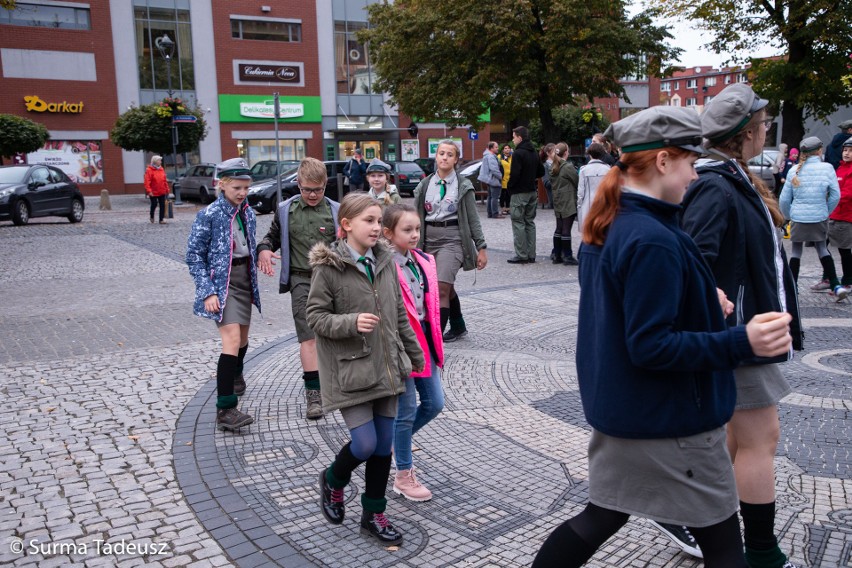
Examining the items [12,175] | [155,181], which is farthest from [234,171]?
[12,175]

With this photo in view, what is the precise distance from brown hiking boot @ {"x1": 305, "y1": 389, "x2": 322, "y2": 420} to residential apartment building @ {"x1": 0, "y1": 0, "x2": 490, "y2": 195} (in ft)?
104

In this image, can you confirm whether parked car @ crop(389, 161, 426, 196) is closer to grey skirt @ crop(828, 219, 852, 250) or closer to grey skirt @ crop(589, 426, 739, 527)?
grey skirt @ crop(828, 219, 852, 250)

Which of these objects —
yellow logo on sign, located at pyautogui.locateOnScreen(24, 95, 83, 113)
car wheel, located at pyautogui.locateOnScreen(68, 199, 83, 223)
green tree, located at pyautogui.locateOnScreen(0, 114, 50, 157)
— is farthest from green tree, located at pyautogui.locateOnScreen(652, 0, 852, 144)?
yellow logo on sign, located at pyautogui.locateOnScreen(24, 95, 83, 113)

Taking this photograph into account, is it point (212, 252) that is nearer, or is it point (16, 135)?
point (212, 252)

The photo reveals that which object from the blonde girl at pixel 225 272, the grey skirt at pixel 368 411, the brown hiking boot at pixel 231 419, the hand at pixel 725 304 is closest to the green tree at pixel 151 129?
the blonde girl at pixel 225 272

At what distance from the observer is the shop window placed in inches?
1454

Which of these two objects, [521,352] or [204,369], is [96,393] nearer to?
[204,369]

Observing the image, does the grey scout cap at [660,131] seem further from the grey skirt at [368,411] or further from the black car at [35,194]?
the black car at [35,194]

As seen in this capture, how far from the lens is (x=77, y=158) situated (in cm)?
3781

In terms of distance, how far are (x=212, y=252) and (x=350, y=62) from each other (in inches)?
1620

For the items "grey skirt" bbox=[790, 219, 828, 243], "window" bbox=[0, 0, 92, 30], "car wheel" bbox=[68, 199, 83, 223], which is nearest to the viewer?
"grey skirt" bbox=[790, 219, 828, 243]

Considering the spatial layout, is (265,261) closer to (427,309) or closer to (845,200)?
(427,309)

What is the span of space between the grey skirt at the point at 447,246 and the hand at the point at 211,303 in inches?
101

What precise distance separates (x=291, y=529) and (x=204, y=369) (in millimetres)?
3216
